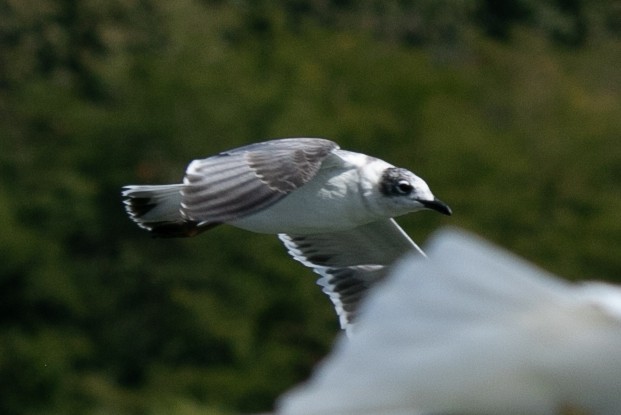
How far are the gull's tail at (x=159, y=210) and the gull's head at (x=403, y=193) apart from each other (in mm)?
739

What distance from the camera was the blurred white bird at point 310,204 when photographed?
21.0ft

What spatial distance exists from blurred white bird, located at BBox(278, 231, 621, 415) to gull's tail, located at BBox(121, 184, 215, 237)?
334cm

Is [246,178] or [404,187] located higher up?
[246,178]

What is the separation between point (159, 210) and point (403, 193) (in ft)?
3.09

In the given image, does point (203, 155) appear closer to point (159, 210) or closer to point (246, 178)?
point (159, 210)

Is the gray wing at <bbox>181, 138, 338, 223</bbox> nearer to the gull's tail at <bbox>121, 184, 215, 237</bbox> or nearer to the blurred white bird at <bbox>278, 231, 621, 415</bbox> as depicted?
the gull's tail at <bbox>121, 184, 215, 237</bbox>

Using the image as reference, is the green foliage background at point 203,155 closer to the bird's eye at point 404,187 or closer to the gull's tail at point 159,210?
the gull's tail at point 159,210

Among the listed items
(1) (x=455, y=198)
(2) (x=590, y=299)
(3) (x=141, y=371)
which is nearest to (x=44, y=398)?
(3) (x=141, y=371)

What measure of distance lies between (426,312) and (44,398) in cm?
1845

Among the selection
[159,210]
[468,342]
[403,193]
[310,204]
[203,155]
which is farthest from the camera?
[203,155]

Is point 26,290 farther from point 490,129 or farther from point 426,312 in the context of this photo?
point 426,312

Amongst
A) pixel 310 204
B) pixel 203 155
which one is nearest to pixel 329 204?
pixel 310 204

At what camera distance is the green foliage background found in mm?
23203

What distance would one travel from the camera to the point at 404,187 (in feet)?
23.2
